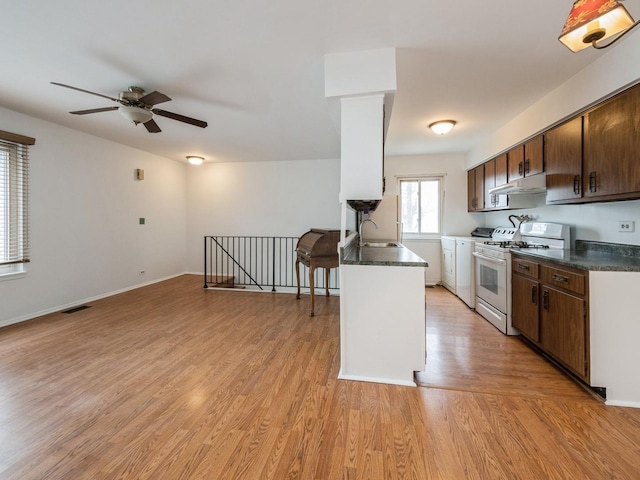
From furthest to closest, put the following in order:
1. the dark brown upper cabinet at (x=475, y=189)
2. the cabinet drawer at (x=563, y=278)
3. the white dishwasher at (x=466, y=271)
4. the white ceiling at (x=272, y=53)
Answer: the dark brown upper cabinet at (x=475, y=189)
the white dishwasher at (x=466, y=271)
the cabinet drawer at (x=563, y=278)
the white ceiling at (x=272, y=53)

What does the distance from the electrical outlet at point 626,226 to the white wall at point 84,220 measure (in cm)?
620

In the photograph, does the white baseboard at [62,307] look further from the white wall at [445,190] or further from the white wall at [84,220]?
the white wall at [445,190]

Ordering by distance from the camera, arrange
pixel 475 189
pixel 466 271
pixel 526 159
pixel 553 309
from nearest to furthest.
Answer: pixel 553 309 < pixel 526 159 < pixel 466 271 < pixel 475 189

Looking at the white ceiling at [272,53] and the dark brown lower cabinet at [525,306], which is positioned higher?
the white ceiling at [272,53]

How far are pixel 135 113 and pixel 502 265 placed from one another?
404 centimetres

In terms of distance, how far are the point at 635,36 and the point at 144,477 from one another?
3.86m

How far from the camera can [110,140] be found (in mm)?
4309

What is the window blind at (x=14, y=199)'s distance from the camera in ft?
10.2

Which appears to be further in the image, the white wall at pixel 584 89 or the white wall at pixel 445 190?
the white wall at pixel 445 190

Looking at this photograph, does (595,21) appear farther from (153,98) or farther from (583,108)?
(153,98)

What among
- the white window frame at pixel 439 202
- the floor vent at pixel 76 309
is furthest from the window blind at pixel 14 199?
the white window frame at pixel 439 202

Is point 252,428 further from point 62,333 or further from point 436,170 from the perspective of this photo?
point 436,170

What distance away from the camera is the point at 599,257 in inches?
88.8

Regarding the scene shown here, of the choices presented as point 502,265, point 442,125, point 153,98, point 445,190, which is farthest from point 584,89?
point 153,98
